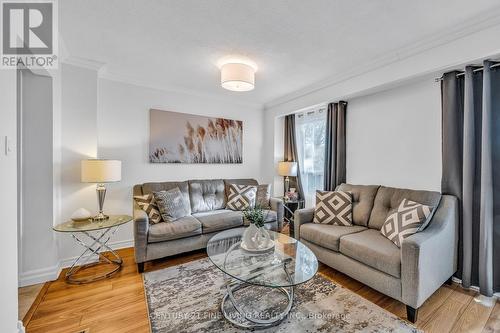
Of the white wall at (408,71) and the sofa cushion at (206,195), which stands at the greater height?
the white wall at (408,71)

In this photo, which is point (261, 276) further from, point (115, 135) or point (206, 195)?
point (115, 135)

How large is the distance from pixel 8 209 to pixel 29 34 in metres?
1.64

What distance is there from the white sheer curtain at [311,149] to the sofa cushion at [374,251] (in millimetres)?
1644

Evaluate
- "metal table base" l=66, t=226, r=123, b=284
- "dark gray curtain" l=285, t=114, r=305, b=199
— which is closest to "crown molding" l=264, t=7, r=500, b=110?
"dark gray curtain" l=285, t=114, r=305, b=199

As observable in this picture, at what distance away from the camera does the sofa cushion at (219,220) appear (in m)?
2.94

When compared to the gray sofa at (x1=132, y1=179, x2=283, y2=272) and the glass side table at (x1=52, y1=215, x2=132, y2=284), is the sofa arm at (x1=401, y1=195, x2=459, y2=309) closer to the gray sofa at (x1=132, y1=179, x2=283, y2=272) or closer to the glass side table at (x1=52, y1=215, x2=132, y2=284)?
the gray sofa at (x1=132, y1=179, x2=283, y2=272)

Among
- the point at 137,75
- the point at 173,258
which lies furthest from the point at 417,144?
the point at 137,75

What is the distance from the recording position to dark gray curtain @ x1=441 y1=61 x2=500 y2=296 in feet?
6.64

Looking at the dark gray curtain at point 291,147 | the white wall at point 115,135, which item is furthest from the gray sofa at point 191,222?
the dark gray curtain at point 291,147

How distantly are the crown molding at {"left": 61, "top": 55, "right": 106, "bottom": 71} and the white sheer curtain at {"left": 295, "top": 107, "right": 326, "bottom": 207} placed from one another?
123 inches

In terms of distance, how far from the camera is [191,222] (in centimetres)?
284

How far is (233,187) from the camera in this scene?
3750 mm

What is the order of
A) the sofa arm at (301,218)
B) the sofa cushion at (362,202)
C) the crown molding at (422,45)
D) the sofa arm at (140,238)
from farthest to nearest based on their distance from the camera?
1. the sofa arm at (301,218)
2. the sofa cushion at (362,202)
3. the sofa arm at (140,238)
4. the crown molding at (422,45)

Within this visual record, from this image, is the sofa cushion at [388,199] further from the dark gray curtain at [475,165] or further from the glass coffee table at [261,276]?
the glass coffee table at [261,276]
